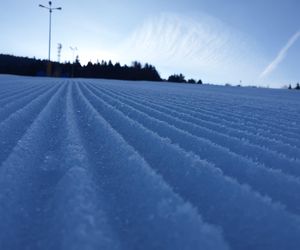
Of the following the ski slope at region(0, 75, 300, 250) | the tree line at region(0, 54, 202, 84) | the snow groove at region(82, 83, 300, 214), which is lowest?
the tree line at region(0, 54, 202, 84)

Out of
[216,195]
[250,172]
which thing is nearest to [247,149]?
[250,172]

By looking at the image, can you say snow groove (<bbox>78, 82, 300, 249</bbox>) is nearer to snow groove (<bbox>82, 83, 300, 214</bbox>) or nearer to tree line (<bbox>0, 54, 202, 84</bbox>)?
snow groove (<bbox>82, 83, 300, 214</bbox>)

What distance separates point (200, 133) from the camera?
5.87ft

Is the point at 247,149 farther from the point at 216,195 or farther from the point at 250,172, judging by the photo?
the point at 216,195

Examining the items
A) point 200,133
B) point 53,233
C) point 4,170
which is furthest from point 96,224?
point 200,133

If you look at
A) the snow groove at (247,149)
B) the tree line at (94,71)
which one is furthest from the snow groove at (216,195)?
the tree line at (94,71)

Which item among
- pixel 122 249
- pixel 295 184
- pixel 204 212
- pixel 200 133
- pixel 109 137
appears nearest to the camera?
pixel 122 249

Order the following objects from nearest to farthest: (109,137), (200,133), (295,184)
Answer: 1. (295,184)
2. (109,137)
3. (200,133)

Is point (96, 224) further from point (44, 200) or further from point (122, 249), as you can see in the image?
point (44, 200)

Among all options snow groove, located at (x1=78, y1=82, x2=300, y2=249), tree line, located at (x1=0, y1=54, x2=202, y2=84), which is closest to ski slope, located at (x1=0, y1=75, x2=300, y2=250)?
snow groove, located at (x1=78, y1=82, x2=300, y2=249)

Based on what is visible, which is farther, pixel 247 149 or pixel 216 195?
pixel 247 149

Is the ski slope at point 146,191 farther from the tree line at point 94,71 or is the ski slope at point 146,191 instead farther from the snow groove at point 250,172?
the tree line at point 94,71

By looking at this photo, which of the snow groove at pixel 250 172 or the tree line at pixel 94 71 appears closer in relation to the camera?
the snow groove at pixel 250 172

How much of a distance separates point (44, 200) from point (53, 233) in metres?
0.18
